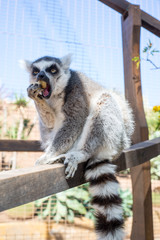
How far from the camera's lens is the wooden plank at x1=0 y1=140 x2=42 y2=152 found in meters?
3.08

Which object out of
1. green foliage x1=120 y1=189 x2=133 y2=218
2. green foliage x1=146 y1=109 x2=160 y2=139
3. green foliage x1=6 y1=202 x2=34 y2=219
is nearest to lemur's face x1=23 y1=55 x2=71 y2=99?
green foliage x1=146 y1=109 x2=160 y2=139

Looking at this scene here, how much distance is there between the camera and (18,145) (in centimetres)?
315

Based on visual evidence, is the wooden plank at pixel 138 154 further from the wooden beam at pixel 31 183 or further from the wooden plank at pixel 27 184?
the wooden plank at pixel 27 184

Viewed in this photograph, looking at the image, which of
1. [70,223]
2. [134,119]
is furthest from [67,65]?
[70,223]

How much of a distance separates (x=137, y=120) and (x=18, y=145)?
1.59 metres

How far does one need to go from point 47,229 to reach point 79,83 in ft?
11.8

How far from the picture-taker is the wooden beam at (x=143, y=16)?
3037 millimetres

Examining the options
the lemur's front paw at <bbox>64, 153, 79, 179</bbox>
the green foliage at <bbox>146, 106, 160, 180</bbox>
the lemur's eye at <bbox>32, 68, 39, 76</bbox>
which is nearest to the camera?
the lemur's front paw at <bbox>64, 153, 79, 179</bbox>

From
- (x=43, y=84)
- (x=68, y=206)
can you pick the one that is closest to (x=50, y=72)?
(x=43, y=84)

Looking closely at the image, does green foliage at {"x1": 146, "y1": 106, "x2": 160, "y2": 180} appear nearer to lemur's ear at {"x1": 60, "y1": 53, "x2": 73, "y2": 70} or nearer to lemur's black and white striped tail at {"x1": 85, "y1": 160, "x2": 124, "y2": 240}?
lemur's ear at {"x1": 60, "y1": 53, "x2": 73, "y2": 70}

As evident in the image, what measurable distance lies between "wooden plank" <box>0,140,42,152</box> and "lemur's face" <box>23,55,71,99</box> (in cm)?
92

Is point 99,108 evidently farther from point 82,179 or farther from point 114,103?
point 82,179

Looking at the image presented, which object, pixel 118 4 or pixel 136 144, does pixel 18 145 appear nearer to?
pixel 136 144

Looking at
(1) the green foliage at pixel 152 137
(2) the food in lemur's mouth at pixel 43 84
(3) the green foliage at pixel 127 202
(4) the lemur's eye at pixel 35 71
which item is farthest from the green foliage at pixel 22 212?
(2) the food in lemur's mouth at pixel 43 84
